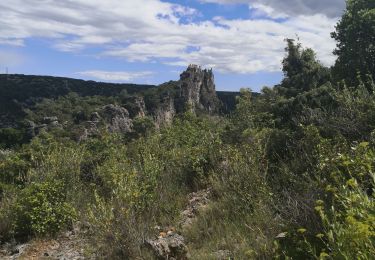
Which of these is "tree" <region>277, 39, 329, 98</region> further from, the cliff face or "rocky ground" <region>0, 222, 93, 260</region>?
the cliff face

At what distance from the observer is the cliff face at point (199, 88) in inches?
4294

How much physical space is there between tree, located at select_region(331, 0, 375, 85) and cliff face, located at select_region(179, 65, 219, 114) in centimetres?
8203

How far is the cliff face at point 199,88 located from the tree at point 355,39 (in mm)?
82027

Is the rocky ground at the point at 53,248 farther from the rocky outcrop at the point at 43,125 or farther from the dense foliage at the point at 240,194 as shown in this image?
the rocky outcrop at the point at 43,125

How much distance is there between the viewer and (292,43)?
36.1 m

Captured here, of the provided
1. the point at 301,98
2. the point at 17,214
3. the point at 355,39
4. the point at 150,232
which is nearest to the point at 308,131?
the point at 150,232

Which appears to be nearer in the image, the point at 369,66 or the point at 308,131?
the point at 308,131

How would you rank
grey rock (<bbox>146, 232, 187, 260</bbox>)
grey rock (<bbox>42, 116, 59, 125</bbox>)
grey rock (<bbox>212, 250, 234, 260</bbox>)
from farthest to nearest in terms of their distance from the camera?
1. grey rock (<bbox>42, 116, 59, 125</bbox>)
2. grey rock (<bbox>146, 232, 187, 260</bbox>)
3. grey rock (<bbox>212, 250, 234, 260</bbox>)

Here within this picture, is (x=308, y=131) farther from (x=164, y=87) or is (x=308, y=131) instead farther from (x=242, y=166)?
(x=164, y=87)

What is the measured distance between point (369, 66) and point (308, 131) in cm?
1716

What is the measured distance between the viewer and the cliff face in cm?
10906

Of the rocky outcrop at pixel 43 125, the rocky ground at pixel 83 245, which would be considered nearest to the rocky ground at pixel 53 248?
the rocky ground at pixel 83 245

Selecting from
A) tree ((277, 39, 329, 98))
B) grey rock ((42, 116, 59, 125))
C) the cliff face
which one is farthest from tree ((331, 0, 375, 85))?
the cliff face

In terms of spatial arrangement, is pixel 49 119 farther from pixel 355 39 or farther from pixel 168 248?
pixel 168 248
